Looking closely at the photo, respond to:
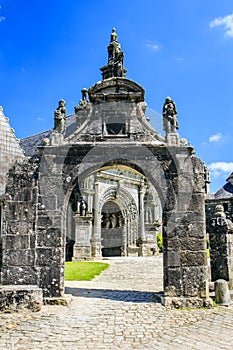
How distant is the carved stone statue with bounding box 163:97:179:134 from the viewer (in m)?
6.89

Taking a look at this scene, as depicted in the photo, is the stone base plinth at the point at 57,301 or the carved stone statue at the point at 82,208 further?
the carved stone statue at the point at 82,208

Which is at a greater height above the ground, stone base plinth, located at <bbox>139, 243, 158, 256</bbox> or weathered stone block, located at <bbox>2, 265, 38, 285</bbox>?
weathered stone block, located at <bbox>2, 265, 38, 285</bbox>

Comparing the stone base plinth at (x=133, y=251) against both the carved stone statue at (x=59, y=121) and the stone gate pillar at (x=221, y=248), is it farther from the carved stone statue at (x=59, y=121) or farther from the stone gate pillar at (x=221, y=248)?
the carved stone statue at (x=59, y=121)

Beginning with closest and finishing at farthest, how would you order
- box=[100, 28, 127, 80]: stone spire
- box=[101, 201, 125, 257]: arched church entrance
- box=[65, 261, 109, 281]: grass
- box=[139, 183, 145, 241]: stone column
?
1. box=[65, 261, 109, 281]: grass
2. box=[100, 28, 127, 80]: stone spire
3. box=[139, 183, 145, 241]: stone column
4. box=[101, 201, 125, 257]: arched church entrance

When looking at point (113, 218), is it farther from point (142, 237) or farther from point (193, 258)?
point (193, 258)

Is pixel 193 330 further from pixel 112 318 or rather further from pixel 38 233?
pixel 38 233

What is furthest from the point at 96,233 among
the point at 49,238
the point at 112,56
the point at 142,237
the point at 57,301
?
the point at 57,301

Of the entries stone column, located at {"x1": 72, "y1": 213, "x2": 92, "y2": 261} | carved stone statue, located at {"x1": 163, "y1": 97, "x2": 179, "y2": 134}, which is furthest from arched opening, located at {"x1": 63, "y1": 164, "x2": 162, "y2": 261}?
carved stone statue, located at {"x1": 163, "y1": 97, "x2": 179, "y2": 134}

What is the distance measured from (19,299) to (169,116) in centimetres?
442

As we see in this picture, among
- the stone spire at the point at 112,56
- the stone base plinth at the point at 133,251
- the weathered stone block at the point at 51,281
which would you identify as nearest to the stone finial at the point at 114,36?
the stone spire at the point at 112,56

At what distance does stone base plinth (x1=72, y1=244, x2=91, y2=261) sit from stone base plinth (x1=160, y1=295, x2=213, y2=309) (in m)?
10.7

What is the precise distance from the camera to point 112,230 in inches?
850

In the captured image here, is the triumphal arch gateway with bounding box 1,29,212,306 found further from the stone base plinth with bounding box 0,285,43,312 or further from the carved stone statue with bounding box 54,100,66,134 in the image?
the stone base plinth with bounding box 0,285,43,312

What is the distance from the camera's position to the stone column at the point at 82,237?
16422 millimetres
